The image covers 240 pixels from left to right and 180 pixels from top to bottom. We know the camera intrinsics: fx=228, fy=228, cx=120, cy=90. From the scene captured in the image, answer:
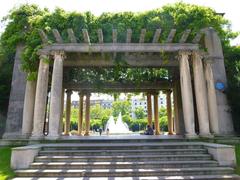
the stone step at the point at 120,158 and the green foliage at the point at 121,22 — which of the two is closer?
the stone step at the point at 120,158

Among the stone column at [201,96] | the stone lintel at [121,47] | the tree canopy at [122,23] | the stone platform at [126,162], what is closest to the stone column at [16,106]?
the tree canopy at [122,23]

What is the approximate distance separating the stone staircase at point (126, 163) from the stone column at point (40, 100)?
4.06 meters

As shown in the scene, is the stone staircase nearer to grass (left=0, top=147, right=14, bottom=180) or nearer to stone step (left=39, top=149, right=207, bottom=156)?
stone step (left=39, top=149, right=207, bottom=156)

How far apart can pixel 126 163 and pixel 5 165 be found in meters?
5.68

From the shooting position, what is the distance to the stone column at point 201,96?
15.7 metres

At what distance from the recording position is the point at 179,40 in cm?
1703

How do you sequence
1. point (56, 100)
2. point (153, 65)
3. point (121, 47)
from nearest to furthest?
point (56, 100) < point (121, 47) < point (153, 65)

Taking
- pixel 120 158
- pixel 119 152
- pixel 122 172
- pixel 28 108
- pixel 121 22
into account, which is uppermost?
pixel 121 22

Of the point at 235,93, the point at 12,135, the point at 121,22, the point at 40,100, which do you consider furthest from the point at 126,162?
the point at 235,93

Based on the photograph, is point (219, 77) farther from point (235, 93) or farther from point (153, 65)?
point (153, 65)

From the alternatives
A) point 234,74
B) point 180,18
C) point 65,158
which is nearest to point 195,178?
point 65,158

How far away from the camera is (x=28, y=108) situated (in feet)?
56.2

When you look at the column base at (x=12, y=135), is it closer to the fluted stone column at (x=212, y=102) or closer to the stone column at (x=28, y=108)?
the stone column at (x=28, y=108)

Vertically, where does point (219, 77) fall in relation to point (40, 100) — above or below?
above
